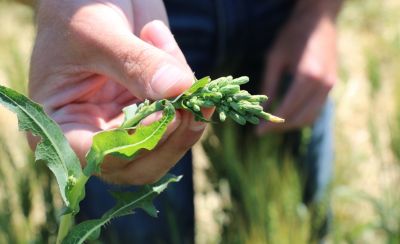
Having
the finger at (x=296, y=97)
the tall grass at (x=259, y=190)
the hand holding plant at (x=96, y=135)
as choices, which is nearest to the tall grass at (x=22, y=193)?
the tall grass at (x=259, y=190)

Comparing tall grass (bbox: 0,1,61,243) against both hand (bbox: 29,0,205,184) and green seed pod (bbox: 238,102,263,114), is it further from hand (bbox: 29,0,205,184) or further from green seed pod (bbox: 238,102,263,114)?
green seed pod (bbox: 238,102,263,114)

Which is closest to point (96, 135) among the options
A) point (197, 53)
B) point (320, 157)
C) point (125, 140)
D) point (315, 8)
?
point (125, 140)

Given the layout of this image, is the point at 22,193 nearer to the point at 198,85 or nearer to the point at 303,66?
the point at 303,66

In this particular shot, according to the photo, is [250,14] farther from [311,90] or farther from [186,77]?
[186,77]

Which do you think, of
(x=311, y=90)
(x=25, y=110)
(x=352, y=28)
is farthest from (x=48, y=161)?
(x=352, y=28)

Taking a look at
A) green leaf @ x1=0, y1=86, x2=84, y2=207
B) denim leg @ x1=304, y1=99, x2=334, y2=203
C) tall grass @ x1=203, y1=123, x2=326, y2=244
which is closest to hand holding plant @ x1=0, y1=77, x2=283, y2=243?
green leaf @ x1=0, y1=86, x2=84, y2=207

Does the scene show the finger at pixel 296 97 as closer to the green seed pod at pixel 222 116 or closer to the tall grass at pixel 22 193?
the tall grass at pixel 22 193
